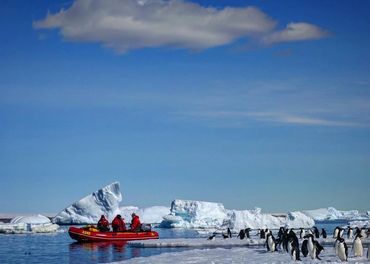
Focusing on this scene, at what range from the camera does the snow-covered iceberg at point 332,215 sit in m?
108

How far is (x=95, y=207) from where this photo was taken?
260ft

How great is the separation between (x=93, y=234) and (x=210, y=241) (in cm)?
1132

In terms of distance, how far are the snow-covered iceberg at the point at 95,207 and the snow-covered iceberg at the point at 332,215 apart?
4189 cm

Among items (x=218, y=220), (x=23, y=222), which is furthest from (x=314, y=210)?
(x=23, y=222)

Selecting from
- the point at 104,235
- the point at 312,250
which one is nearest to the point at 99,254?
the point at 104,235

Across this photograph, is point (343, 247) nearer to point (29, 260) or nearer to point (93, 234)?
point (29, 260)

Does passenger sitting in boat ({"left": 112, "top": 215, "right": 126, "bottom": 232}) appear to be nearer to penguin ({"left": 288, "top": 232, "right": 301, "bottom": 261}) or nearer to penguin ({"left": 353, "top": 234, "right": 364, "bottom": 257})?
penguin ({"left": 288, "top": 232, "right": 301, "bottom": 261})

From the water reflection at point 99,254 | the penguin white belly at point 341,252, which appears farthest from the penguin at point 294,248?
the water reflection at point 99,254

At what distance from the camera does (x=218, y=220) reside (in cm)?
7856

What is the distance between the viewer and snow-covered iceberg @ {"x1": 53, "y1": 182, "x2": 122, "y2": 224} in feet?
254

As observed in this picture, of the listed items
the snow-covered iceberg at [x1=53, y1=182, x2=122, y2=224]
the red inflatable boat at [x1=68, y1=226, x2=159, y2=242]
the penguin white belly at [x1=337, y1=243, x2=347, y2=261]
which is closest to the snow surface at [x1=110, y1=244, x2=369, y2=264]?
the penguin white belly at [x1=337, y1=243, x2=347, y2=261]

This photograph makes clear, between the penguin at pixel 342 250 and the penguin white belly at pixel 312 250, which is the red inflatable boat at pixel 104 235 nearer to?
the penguin white belly at pixel 312 250

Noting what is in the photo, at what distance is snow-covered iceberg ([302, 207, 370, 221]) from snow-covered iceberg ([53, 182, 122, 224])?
41.9 meters

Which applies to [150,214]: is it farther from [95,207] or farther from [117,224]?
[117,224]
